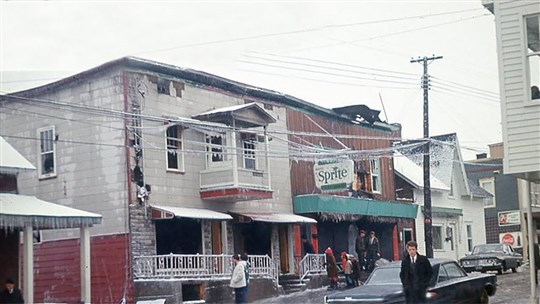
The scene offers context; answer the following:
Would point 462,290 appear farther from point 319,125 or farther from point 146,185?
point 319,125

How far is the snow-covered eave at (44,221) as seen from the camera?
18047 millimetres

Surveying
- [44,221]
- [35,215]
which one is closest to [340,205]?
[44,221]

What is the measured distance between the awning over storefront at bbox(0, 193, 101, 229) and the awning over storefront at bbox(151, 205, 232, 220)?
4079 mm

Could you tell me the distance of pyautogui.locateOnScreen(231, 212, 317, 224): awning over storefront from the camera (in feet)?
89.1

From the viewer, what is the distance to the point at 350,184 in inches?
1166

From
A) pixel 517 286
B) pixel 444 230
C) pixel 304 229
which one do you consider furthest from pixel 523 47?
pixel 444 230

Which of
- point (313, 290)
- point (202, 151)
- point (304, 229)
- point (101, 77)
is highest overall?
point (101, 77)

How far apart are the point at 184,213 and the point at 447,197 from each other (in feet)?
74.4

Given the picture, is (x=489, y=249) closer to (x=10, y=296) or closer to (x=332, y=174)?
(x=332, y=174)

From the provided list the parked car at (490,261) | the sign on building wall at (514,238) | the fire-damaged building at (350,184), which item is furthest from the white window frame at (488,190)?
the parked car at (490,261)

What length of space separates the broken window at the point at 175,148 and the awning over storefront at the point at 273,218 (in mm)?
2661

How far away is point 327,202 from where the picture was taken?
1208 inches

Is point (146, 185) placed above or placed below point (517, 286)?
above

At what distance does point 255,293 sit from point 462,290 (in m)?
10.3
